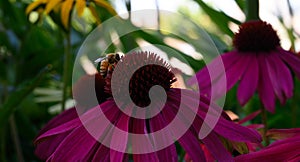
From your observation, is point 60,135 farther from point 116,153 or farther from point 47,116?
point 47,116

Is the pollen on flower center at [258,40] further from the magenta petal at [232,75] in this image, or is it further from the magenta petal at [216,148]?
the magenta petal at [216,148]

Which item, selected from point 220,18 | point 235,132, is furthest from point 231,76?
point 235,132

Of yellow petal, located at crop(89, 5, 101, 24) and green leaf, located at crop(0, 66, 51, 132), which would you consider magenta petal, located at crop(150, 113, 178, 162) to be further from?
yellow petal, located at crop(89, 5, 101, 24)

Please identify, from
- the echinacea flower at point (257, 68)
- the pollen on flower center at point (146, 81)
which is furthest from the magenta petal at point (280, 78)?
the pollen on flower center at point (146, 81)

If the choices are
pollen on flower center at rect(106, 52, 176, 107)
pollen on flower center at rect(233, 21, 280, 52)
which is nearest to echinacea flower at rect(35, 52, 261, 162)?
pollen on flower center at rect(106, 52, 176, 107)

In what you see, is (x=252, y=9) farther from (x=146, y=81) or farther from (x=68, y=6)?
(x=68, y=6)
